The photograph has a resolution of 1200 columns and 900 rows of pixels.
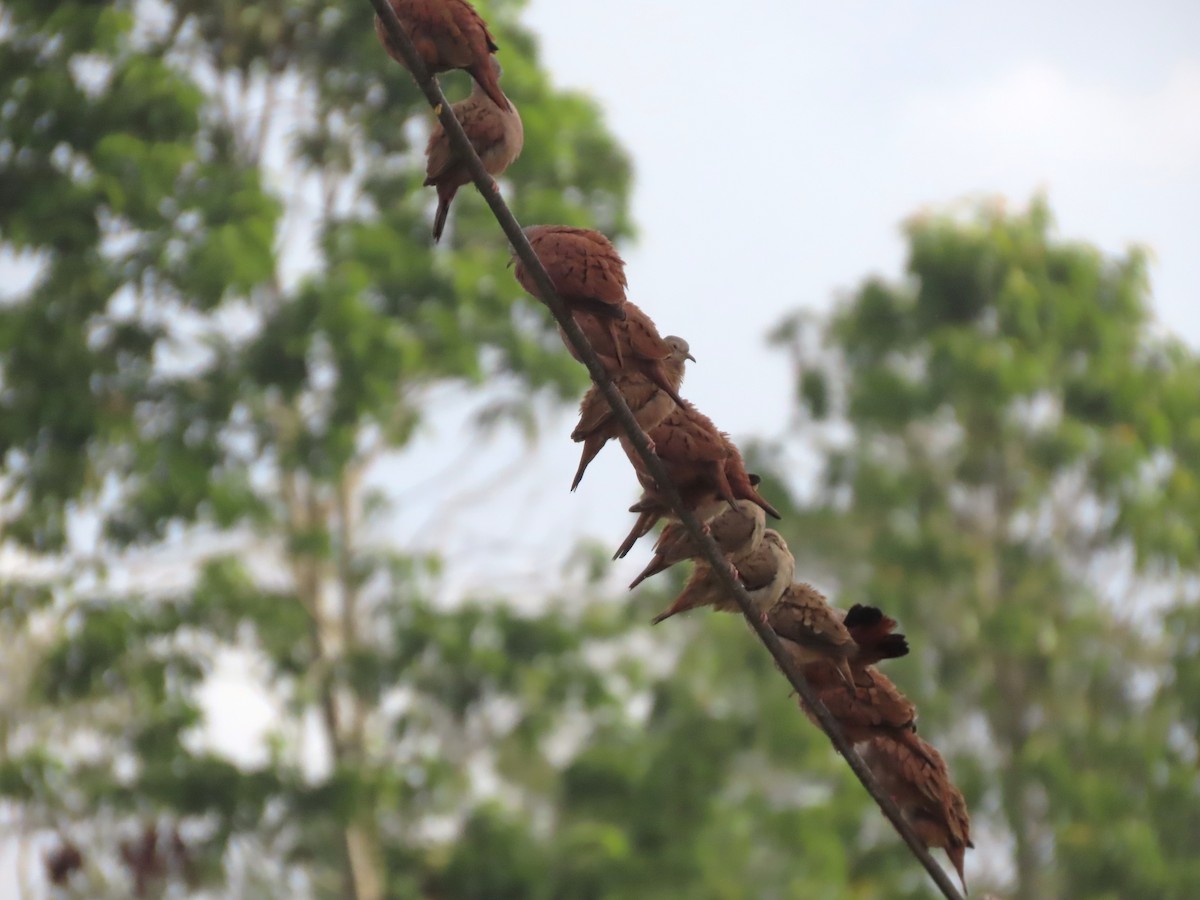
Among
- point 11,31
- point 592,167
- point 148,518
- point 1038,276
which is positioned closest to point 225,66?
point 11,31

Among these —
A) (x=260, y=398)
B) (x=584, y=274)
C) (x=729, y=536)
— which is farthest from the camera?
(x=260, y=398)

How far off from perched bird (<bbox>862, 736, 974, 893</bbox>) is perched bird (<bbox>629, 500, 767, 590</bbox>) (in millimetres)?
330

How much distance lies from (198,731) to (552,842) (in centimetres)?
227

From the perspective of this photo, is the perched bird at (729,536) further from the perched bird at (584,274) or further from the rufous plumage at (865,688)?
the perched bird at (584,274)

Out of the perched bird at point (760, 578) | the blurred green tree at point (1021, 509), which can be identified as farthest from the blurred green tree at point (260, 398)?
the perched bird at point (760, 578)

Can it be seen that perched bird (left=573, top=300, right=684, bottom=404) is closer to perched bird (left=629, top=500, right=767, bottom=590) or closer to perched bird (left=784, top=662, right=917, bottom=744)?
perched bird (left=629, top=500, right=767, bottom=590)

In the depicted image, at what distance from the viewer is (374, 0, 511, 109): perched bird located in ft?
5.29

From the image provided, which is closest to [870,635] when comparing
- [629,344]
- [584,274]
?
[629,344]

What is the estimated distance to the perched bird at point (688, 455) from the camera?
5.36 ft

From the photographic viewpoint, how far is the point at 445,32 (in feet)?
5.33

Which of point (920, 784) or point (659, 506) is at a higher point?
point (659, 506)

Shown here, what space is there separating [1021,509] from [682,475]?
969 centimetres

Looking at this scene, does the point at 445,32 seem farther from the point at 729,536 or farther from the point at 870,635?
the point at 870,635

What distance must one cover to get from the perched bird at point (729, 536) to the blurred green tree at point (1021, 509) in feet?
26.1
